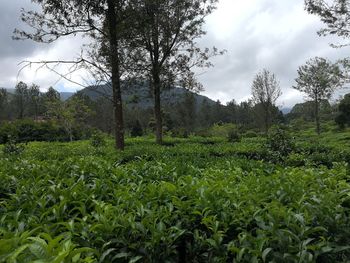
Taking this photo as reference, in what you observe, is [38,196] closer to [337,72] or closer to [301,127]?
[337,72]

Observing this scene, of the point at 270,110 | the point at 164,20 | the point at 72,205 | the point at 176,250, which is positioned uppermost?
the point at 164,20

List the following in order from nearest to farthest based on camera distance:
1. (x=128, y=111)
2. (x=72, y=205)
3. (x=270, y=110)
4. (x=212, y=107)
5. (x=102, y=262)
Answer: (x=102, y=262)
(x=72, y=205)
(x=270, y=110)
(x=128, y=111)
(x=212, y=107)

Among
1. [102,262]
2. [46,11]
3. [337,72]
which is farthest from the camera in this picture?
[337,72]

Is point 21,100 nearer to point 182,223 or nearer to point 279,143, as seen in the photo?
point 279,143

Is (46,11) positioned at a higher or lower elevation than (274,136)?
higher

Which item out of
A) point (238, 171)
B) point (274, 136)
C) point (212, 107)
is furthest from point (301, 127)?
point (238, 171)

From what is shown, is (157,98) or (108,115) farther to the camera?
(108,115)

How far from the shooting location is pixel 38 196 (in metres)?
3.39

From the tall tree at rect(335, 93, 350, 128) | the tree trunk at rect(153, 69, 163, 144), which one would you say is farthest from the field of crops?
the tall tree at rect(335, 93, 350, 128)

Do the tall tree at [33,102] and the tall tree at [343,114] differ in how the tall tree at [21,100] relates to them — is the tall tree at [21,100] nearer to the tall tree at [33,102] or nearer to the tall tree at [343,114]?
the tall tree at [33,102]

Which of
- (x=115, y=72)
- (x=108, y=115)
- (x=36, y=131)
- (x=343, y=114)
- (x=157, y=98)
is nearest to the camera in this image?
(x=115, y=72)

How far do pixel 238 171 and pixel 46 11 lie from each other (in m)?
9.41

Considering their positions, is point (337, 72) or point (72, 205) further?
point (337, 72)

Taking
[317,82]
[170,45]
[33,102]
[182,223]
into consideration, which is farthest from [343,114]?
[33,102]
